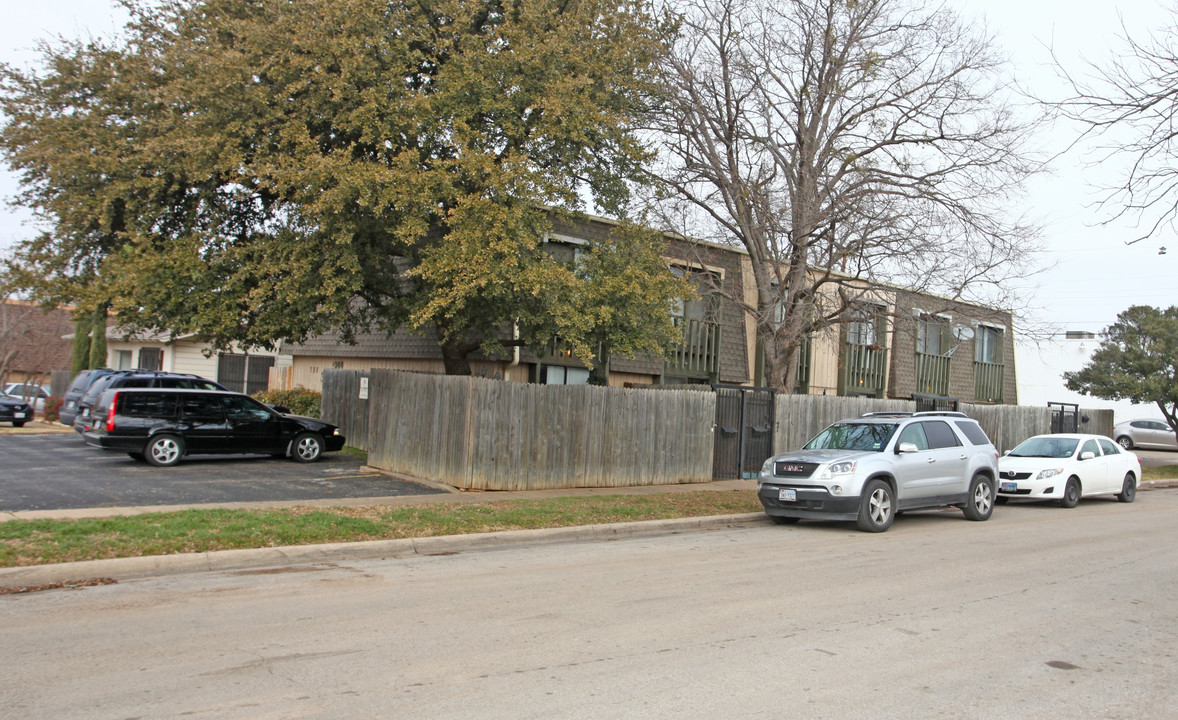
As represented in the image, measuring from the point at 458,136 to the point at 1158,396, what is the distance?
30746mm

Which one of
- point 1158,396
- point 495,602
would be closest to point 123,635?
point 495,602

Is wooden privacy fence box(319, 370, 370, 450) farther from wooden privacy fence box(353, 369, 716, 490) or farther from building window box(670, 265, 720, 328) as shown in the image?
building window box(670, 265, 720, 328)

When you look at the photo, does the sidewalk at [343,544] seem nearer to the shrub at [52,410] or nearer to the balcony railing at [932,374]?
the balcony railing at [932,374]

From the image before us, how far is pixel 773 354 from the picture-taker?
19781mm

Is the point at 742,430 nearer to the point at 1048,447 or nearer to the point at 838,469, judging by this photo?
the point at 838,469

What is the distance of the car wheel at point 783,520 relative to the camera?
13930 mm

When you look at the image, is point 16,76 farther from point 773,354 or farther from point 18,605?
point 773,354

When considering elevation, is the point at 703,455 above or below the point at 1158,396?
below

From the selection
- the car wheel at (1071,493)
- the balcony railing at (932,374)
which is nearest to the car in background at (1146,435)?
the balcony railing at (932,374)

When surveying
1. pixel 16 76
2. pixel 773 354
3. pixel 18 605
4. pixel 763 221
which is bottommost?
pixel 18 605

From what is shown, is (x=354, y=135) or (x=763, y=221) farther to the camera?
(x=763, y=221)

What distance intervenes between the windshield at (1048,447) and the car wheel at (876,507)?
7142 mm

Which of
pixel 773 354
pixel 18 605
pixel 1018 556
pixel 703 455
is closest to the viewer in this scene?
pixel 18 605

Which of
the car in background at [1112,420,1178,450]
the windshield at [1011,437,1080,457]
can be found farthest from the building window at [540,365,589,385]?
the car in background at [1112,420,1178,450]
